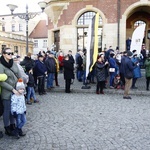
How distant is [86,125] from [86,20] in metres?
14.7

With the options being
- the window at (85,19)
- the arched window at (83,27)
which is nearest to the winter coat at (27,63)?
the arched window at (83,27)

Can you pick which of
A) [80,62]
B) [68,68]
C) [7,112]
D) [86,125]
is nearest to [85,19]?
[80,62]

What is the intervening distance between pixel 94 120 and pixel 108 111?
1142mm

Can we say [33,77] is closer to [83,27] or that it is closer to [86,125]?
[86,125]

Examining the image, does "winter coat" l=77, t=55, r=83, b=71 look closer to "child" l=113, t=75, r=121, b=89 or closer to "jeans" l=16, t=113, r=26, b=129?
"child" l=113, t=75, r=121, b=89

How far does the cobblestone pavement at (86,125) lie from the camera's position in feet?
17.1

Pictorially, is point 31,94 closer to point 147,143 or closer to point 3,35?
point 147,143

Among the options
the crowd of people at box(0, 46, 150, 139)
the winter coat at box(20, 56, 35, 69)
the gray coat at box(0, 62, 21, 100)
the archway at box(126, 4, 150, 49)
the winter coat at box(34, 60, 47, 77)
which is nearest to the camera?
the gray coat at box(0, 62, 21, 100)

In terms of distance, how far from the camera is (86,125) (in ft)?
21.4

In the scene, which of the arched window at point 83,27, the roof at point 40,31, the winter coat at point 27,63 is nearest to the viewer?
the winter coat at point 27,63

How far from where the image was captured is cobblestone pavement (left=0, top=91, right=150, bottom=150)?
5215mm

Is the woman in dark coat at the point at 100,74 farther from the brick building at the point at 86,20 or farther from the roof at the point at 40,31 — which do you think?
the roof at the point at 40,31

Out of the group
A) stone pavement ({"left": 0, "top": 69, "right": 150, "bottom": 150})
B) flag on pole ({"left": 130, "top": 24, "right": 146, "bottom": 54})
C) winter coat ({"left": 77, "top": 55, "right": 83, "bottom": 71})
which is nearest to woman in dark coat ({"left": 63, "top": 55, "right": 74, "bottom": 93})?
stone pavement ({"left": 0, "top": 69, "right": 150, "bottom": 150})

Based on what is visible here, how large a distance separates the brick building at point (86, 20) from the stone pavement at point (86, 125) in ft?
31.4
